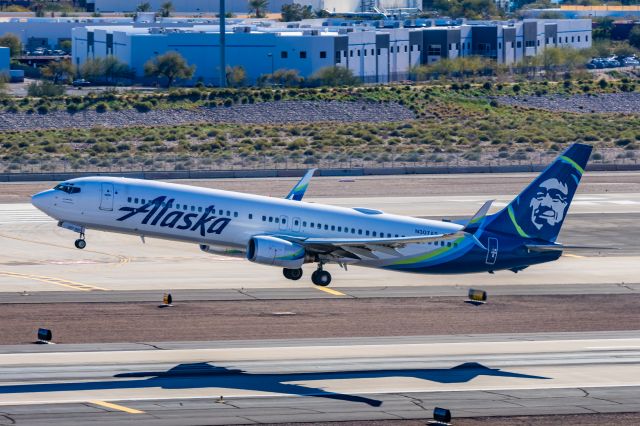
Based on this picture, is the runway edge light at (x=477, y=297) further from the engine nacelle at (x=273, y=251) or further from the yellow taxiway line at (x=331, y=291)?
the engine nacelle at (x=273, y=251)

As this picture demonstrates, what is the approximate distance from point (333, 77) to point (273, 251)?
138214 mm

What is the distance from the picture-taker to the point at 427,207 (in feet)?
301

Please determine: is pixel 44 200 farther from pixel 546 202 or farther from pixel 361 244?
pixel 546 202

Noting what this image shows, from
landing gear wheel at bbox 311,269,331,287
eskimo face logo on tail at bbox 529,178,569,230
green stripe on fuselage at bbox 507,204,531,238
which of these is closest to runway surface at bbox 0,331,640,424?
green stripe on fuselage at bbox 507,204,531,238

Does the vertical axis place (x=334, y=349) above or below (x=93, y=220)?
below

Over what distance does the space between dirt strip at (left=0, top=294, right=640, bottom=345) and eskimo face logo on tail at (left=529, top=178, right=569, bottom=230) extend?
4.16m

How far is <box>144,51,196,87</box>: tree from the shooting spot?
7662 inches


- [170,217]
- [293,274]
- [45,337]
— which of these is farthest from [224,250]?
[45,337]

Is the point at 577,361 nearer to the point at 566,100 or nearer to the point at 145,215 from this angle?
the point at 145,215

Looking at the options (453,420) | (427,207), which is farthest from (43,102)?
(453,420)

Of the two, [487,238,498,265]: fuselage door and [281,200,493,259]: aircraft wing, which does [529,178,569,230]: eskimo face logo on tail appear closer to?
[487,238,498,265]: fuselage door

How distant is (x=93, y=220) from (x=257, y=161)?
199 feet

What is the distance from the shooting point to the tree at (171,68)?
195 m

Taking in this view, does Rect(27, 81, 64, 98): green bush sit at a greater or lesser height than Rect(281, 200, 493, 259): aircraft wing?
greater
